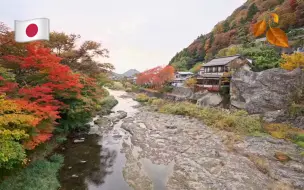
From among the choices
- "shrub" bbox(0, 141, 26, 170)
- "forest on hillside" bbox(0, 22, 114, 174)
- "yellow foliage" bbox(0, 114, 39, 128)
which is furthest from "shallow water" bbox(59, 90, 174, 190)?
"yellow foliage" bbox(0, 114, 39, 128)

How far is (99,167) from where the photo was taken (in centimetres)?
1177

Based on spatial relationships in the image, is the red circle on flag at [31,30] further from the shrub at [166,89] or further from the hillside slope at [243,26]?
the shrub at [166,89]

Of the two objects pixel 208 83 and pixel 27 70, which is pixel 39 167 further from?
pixel 208 83

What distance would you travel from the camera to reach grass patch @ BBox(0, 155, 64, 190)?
838 centimetres

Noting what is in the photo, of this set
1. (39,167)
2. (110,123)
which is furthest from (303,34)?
(39,167)

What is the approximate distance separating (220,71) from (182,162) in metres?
20.4

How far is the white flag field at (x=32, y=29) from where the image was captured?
293cm

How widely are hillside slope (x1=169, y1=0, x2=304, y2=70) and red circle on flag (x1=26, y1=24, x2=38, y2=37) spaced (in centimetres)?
2348

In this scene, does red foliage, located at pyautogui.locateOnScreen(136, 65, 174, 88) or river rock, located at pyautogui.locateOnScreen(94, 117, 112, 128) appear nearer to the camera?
river rock, located at pyautogui.locateOnScreen(94, 117, 112, 128)

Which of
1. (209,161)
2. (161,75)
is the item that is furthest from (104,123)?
(161,75)

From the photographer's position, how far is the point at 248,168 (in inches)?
443

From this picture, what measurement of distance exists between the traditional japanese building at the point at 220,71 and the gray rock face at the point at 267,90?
286cm

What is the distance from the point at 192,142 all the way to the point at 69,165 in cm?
875

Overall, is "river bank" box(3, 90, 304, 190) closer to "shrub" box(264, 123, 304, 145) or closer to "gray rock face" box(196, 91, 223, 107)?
"shrub" box(264, 123, 304, 145)
